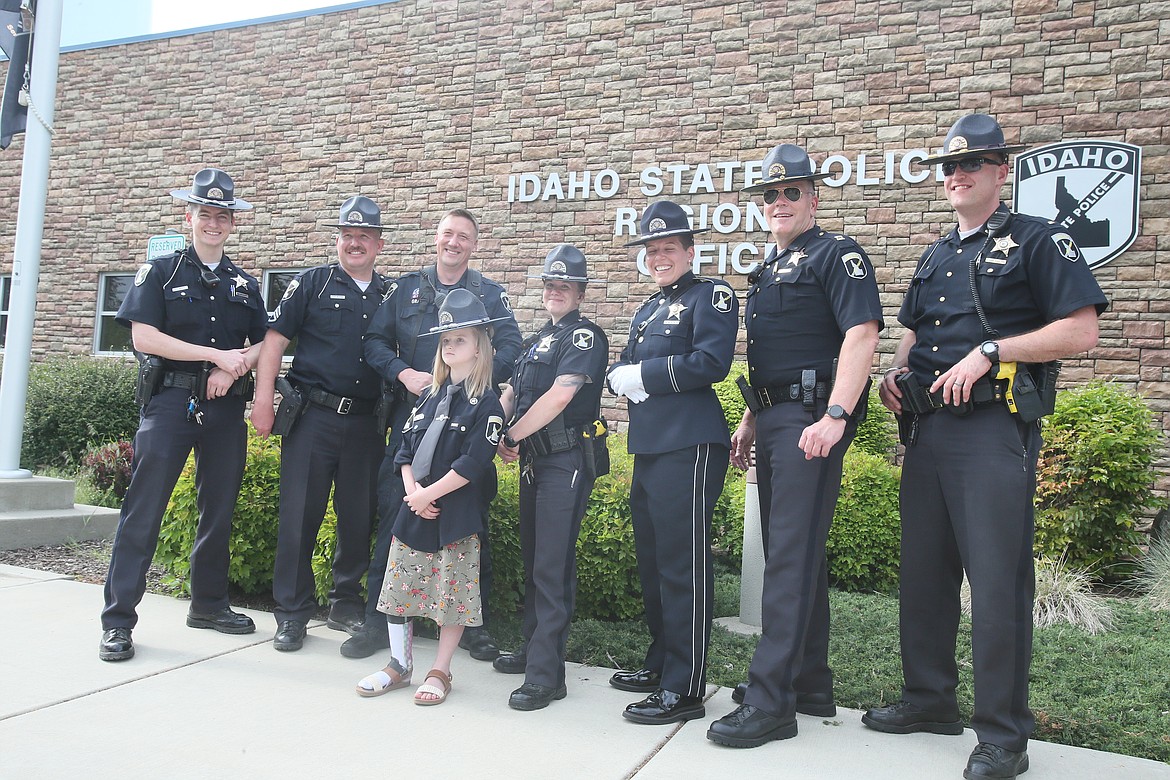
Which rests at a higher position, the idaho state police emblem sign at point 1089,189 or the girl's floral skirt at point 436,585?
the idaho state police emblem sign at point 1089,189

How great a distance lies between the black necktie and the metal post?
5027 mm

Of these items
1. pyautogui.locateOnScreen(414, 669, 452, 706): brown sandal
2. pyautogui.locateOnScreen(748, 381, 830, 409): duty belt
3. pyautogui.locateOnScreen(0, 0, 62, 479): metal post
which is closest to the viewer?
pyautogui.locateOnScreen(748, 381, 830, 409): duty belt

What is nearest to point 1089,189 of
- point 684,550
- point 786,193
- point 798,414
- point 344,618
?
point 786,193

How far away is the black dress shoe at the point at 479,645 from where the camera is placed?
4.48 m

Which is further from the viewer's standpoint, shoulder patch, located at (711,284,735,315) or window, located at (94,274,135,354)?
window, located at (94,274,135,354)

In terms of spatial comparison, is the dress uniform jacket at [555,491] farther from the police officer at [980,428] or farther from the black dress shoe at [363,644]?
the police officer at [980,428]

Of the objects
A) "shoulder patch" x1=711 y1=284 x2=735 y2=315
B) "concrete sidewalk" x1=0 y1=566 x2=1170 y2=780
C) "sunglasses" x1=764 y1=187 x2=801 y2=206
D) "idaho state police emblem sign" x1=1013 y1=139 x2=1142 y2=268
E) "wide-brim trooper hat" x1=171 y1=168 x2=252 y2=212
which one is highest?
"idaho state police emblem sign" x1=1013 y1=139 x2=1142 y2=268

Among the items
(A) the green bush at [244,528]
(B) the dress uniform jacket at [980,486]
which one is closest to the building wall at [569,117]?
(A) the green bush at [244,528]

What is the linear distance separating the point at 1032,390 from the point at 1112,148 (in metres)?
6.55

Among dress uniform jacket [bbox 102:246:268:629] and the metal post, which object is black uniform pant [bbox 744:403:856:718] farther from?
the metal post

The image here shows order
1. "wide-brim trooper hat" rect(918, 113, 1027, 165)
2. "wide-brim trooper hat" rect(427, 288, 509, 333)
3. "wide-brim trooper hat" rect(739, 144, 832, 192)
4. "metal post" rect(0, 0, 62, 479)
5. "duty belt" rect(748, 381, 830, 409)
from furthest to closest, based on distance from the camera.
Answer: "metal post" rect(0, 0, 62, 479) < "wide-brim trooper hat" rect(427, 288, 509, 333) < "wide-brim trooper hat" rect(739, 144, 832, 192) < "duty belt" rect(748, 381, 830, 409) < "wide-brim trooper hat" rect(918, 113, 1027, 165)

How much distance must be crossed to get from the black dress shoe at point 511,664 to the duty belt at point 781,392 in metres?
1.74

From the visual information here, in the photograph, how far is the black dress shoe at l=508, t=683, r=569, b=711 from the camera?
3.71 metres

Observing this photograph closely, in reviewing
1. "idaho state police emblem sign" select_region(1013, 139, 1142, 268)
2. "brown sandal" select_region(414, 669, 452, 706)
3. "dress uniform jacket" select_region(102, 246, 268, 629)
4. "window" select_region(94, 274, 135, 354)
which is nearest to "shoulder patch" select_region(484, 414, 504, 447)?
"brown sandal" select_region(414, 669, 452, 706)
